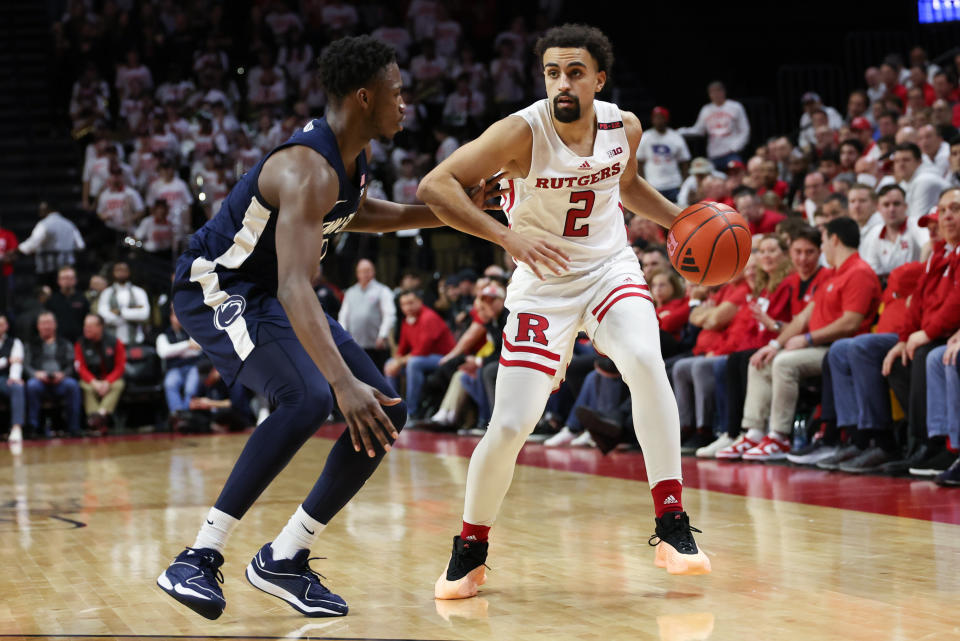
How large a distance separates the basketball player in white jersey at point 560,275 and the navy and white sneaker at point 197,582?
0.77 meters

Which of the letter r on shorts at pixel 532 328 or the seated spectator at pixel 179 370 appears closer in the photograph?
the letter r on shorts at pixel 532 328

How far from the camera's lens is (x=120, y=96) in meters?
17.7

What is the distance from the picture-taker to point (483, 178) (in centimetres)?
401

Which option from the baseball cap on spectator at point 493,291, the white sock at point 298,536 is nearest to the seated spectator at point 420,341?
the baseball cap on spectator at point 493,291

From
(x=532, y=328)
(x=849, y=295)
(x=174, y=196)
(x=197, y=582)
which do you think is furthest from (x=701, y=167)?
(x=197, y=582)

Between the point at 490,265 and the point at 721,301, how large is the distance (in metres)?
5.38

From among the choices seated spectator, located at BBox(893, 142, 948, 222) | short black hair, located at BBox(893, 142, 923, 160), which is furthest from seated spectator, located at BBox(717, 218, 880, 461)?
short black hair, located at BBox(893, 142, 923, 160)

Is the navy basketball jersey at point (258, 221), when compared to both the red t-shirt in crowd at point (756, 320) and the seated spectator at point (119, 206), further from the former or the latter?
the seated spectator at point (119, 206)

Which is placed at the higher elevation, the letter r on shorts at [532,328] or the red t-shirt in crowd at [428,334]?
the letter r on shorts at [532,328]

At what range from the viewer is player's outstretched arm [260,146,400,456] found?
322cm

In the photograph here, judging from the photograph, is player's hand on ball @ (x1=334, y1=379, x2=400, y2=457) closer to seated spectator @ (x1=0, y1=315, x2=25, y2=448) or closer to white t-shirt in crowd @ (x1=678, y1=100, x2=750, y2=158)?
seated spectator @ (x1=0, y1=315, x2=25, y2=448)

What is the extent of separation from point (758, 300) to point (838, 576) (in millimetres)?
4438

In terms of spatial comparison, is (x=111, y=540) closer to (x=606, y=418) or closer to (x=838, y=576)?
(x=838, y=576)

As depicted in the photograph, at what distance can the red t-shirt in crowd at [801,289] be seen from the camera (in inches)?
300
